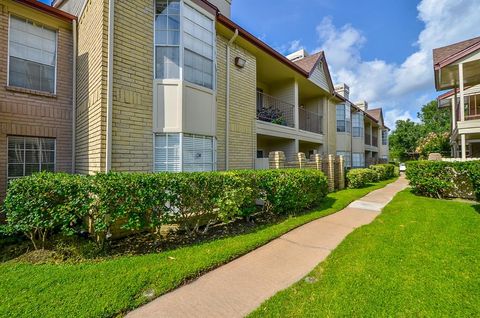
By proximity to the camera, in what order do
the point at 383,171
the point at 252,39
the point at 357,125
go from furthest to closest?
the point at 357,125, the point at 383,171, the point at 252,39

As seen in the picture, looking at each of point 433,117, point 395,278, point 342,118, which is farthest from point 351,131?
point 433,117

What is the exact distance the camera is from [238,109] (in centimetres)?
948

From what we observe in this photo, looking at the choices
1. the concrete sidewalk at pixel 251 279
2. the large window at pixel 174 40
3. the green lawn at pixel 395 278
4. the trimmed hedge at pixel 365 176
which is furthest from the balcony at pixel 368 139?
the large window at pixel 174 40

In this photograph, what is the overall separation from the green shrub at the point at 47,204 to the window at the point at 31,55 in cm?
443

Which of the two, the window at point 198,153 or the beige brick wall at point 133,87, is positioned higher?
the beige brick wall at point 133,87

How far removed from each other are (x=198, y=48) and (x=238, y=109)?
3.11 meters

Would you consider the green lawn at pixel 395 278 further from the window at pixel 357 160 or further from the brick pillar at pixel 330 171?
the window at pixel 357 160

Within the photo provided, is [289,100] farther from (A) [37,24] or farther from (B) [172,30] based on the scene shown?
(A) [37,24]

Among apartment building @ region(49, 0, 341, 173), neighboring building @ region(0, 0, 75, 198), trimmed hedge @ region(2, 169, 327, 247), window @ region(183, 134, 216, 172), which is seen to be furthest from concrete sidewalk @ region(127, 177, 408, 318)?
neighboring building @ region(0, 0, 75, 198)

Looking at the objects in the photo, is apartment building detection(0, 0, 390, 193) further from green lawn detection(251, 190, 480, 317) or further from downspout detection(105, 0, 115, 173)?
green lawn detection(251, 190, 480, 317)

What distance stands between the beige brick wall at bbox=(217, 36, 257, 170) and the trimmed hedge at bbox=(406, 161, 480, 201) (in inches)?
318

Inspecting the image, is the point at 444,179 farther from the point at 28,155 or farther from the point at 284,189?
the point at 28,155

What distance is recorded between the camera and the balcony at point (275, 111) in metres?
12.1

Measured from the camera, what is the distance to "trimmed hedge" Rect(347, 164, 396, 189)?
13922mm
